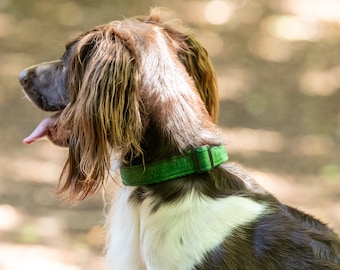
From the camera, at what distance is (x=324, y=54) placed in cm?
551

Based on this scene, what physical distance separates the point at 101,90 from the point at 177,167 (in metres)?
0.38

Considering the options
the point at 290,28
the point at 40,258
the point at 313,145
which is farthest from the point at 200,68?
the point at 290,28

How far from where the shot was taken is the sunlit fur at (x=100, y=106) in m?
2.27

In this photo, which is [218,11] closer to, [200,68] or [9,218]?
[9,218]

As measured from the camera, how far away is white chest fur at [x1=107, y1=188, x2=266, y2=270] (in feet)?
7.63

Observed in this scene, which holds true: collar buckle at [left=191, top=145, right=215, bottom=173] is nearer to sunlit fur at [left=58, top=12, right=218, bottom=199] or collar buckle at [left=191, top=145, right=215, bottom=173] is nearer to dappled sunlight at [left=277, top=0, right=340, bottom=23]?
sunlit fur at [left=58, top=12, right=218, bottom=199]

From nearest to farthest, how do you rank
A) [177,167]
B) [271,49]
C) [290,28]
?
[177,167] → [271,49] → [290,28]

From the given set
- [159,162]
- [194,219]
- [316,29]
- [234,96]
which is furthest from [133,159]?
[316,29]

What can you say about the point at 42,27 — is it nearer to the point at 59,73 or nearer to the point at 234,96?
the point at 234,96

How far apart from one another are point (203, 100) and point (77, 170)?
2.07 ft

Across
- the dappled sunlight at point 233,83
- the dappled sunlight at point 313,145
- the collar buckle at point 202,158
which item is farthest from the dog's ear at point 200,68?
the dappled sunlight at point 233,83

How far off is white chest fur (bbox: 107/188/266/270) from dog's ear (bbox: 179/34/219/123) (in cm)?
52

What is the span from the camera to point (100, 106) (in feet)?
7.41

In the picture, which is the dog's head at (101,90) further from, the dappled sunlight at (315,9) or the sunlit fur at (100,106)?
the dappled sunlight at (315,9)
